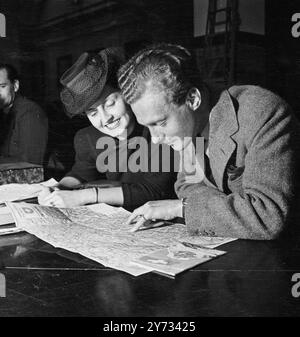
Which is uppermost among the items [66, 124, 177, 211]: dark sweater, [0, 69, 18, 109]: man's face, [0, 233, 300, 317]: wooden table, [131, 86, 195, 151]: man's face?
[0, 69, 18, 109]: man's face

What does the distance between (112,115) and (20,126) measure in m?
0.43

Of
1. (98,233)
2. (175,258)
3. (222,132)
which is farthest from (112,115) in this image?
(175,258)

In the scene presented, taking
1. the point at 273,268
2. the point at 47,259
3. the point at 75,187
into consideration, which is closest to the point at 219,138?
the point at 273,268

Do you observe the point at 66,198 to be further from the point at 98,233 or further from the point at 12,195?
the point at 98,233

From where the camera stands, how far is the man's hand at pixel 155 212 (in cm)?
147

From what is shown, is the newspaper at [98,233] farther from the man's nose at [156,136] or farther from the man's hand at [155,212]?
the man's nose at [156,136]

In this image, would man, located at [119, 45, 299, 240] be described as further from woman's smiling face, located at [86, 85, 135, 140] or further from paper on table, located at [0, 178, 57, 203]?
paper on table, located at [0, 178, 57, 203]

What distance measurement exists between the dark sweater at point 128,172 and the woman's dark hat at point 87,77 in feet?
0.49

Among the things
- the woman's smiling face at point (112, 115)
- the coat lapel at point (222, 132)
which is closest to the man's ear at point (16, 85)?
the woman's smiling face at point (112, 115)

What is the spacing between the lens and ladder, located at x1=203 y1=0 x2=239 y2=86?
1.84m

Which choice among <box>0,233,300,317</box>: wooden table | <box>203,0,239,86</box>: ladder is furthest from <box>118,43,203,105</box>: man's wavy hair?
<box>0,233,300,317</box>: wooden table

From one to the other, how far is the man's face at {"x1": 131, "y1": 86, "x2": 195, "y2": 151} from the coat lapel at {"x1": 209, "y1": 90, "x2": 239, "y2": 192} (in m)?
0.12

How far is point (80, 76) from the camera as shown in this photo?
1970mm

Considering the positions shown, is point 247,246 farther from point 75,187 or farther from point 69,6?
point 69,6
